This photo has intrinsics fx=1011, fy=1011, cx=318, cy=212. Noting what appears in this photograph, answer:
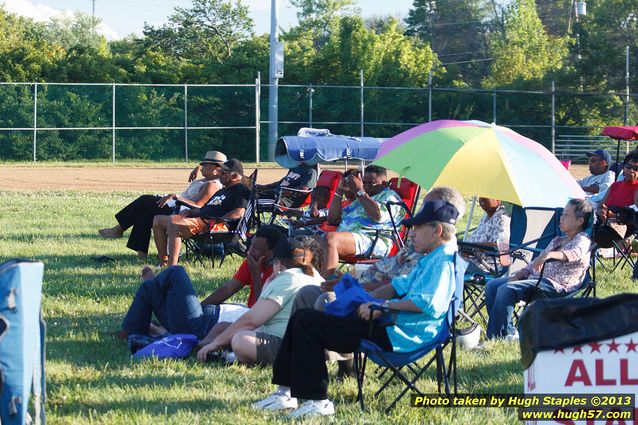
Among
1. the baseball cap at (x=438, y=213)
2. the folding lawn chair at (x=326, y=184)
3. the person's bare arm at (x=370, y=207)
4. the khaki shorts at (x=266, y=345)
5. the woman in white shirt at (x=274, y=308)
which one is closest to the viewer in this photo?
the baseball cap at (x=438, y=213)

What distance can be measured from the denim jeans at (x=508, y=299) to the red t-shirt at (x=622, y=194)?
3.68 metres

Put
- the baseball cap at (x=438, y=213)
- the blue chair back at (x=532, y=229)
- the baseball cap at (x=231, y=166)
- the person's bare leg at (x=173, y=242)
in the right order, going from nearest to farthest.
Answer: the baseball cap at (x=438, y=213), the blue chair back at (x=532, y=229), the person's bare leg at (x=173, y=242), the baseball cap at (x=231, y=166)

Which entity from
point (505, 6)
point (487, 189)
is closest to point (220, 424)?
point (487, 189)

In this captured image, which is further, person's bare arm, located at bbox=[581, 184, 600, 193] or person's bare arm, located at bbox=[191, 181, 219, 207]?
person's bare arm, located at bbox=[581, 184, 600, 193]

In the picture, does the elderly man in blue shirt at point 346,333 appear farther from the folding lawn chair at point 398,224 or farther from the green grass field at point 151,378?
the folding lawn chair at point 398,224

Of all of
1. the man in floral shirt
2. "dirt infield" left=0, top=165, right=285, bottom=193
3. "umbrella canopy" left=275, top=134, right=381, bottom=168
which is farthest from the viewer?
"dirt infield" left=0, top=165, right=285, bottom=193

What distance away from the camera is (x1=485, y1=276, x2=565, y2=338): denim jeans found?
6863mm

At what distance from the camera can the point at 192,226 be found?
9812 millimetres

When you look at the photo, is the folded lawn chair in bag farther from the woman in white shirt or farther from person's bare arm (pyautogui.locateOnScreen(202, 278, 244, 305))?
person's bare arm (pyautogui.locateOnScreen(202, 278, 244, 305))

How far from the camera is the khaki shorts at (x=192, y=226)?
384 inches

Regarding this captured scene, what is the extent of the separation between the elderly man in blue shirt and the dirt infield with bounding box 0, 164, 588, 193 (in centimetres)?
1454

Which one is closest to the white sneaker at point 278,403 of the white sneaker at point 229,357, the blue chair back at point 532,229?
the white sneaker at point 229,357

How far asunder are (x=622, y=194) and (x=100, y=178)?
14.6 metres

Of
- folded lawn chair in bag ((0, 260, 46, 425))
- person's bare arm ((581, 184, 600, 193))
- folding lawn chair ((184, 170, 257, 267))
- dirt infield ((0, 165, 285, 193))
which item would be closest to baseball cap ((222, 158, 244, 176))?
folding lawn chair ((184, 170, 257, 267))
